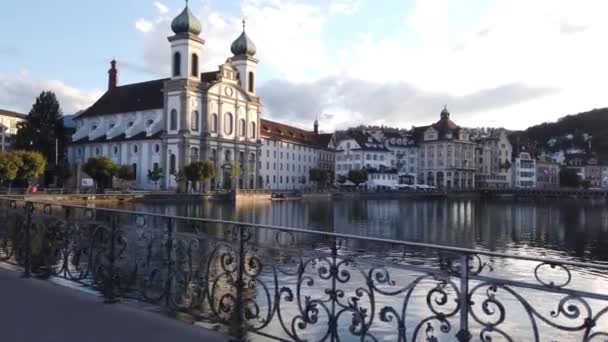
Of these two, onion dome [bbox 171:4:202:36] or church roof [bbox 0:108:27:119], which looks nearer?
onion dome [bbox 171:4:202:36]

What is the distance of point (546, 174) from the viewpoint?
156 metres

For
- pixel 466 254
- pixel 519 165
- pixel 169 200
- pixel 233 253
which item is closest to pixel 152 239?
pixel 233 253

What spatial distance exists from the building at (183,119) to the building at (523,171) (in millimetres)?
82398

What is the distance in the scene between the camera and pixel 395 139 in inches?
5044

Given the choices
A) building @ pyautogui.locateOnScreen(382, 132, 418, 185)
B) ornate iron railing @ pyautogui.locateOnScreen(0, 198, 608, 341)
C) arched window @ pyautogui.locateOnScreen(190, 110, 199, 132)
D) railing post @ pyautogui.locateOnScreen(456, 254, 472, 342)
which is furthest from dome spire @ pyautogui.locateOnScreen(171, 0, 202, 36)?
railing post @ pyautogui.locateOnScreen(456, 254, 472, 342)

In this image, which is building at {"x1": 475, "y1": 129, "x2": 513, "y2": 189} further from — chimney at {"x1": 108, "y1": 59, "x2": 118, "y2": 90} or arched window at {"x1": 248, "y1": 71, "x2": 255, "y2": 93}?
chimney at {"x1": 108, "y1": 59, "x2": 118, "y2": 90}

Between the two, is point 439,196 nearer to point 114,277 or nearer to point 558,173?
point 558,173

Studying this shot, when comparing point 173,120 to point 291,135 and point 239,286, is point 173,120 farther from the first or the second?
point 239,286

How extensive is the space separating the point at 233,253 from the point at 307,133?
112 m

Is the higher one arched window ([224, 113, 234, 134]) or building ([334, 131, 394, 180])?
arched window ([224, 113, 234, 134])

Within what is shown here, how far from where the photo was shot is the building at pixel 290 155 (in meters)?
99.9

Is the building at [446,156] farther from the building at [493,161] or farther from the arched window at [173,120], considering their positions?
the arched window at [173,120]

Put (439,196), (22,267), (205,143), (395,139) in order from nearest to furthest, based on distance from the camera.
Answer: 1. (22,267)
2. (205,143)
3. (439,196)
4. (395,139)

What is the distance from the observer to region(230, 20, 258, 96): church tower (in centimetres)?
9075
